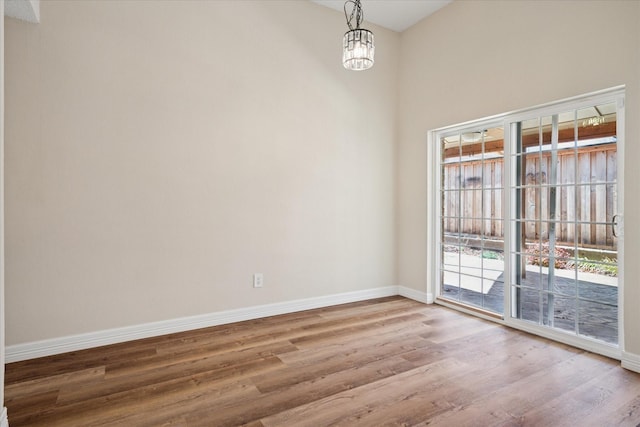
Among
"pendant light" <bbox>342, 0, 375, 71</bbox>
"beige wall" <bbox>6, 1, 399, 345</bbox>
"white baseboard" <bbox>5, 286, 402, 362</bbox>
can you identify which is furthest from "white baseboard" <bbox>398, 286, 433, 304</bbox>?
"pendant light" <bbox>342, 0, 375, 71</bbox>

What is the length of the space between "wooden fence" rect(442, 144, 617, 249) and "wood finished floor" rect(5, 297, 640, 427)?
97 centimetres

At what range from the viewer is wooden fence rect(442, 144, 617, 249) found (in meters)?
2.79

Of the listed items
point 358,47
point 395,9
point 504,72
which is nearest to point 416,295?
point 504,72

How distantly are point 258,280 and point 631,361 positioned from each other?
10.1 ft

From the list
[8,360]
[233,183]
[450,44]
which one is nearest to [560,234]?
[450,44]

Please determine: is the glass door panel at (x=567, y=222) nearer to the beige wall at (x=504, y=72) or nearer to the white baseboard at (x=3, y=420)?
the beige wall at (x=504, y=72)

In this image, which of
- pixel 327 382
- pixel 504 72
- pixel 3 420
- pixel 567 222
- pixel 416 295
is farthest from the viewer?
pixel 416 295

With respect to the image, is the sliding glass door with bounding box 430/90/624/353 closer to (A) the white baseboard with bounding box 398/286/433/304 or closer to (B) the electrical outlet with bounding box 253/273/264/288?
(A) the white baseboard with bounding box 398/286/433/304

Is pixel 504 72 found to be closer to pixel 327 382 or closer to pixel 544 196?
pixel 544 196

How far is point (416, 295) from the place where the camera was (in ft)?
14.1

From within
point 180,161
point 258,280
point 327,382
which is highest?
point 180,161

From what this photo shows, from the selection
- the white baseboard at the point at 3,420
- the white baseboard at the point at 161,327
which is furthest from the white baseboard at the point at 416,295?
the white baseboard at the point at 3,420

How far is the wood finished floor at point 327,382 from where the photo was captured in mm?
1938

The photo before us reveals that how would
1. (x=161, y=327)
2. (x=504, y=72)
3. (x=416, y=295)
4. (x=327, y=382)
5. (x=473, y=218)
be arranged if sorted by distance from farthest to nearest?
(x=416, y=295)
(x=473, y=218)
(x=504, y=72)
(x=161, y=327)
(x=327, y=382)
